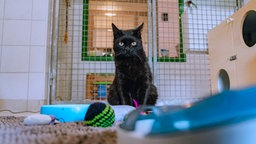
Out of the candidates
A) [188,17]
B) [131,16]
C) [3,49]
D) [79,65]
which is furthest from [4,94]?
[188,17]

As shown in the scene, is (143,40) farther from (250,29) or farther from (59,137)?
(59,137)

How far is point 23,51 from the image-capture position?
1.75 meters

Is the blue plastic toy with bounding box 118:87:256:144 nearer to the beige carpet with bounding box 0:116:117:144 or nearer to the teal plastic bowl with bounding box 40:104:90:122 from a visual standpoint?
the beige carpet with bounding box 0:116:117:144

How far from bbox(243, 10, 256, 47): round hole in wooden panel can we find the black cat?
2.19 ft

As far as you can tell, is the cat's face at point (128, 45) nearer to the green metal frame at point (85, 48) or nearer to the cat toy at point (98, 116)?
the green metal frame at point (85, 48)

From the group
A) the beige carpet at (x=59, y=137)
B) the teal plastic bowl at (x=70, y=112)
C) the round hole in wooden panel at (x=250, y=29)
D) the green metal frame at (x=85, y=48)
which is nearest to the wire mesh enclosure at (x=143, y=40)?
the green metal frame at (x=85, y=48)

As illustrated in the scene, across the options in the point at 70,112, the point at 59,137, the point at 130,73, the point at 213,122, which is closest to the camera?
the point at 213,122

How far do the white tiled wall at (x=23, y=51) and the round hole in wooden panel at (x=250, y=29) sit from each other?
A: 1.52 meters

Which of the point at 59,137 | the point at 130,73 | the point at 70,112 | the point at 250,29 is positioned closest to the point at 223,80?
the point at 250,29

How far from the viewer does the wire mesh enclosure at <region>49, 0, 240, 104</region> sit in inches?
79.4

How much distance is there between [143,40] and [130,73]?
65 centimetres

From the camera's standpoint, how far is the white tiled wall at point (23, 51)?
1.68 metres

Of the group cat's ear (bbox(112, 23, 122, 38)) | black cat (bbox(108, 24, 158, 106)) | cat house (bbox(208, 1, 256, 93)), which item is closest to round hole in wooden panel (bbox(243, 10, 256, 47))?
cat house (bbox(208, 1, 256, 93))

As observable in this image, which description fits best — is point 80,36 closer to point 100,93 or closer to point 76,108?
point 100,93
